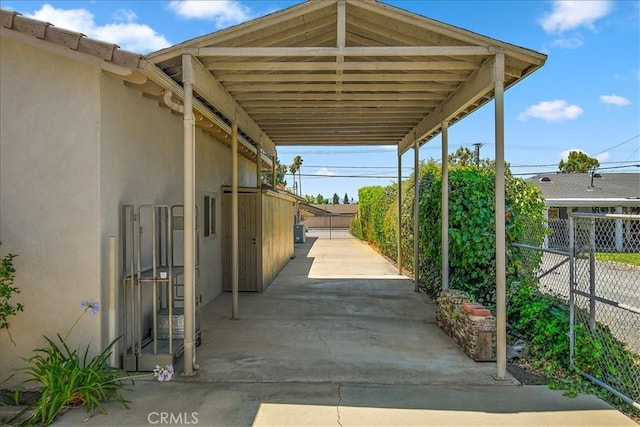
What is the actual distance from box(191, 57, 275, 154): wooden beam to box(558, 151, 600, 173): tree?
3830 cm

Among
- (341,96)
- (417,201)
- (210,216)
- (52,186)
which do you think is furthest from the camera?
(417,201)

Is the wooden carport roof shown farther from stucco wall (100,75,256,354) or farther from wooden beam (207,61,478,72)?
stucco wall (100,75,256,354)

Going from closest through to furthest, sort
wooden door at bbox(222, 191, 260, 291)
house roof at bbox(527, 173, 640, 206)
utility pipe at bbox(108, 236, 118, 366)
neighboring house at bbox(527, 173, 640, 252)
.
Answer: utility pipe at bbox(108, 236, 118, 366) → wooden door at bbox(222, 191, 260, 291) → neighboring house at bbox(527, 173, 640, 252) → house roof at bbox(527, 173, 640, 206)

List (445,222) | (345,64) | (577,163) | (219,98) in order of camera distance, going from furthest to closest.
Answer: (577,163) → (445,222) → (219,98) → (345,64)

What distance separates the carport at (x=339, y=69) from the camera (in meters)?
4.53

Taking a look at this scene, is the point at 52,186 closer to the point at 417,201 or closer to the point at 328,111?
the point at 328,111

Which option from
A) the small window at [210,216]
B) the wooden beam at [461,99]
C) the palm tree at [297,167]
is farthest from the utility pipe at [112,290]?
the palm tree at [297,167]

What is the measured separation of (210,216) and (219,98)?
328 centimetres

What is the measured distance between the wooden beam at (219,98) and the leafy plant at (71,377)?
273 centimetres

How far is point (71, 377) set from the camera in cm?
371

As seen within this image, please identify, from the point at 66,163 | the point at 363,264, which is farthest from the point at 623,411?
the point at 363,264

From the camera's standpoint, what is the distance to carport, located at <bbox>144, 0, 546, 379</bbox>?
453 centimetres

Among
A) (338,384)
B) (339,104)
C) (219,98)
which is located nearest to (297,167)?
(339,104)

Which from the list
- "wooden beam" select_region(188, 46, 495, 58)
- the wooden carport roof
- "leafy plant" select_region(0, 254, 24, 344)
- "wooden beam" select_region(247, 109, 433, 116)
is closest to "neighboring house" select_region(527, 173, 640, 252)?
"wooden beam" select_region(247, 109, 433, 116)
